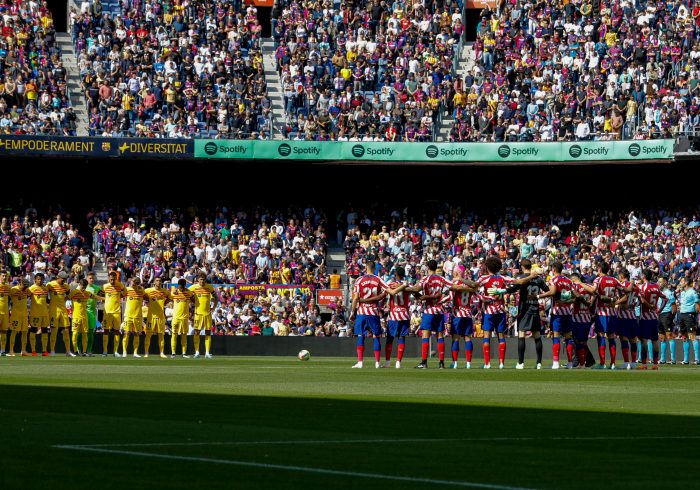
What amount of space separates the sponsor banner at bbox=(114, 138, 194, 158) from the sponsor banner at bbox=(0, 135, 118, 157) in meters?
0.37

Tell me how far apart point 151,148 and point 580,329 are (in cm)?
2646

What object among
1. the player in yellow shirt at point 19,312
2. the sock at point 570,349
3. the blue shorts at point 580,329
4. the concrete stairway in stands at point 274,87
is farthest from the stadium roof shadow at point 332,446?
the concrete stairway in stands at point 274,87

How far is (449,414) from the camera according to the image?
14.4 metres

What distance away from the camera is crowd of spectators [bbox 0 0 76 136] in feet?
169

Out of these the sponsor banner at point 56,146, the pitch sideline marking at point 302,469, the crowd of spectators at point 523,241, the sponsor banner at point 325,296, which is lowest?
the pitch sideline marking at point 302,469

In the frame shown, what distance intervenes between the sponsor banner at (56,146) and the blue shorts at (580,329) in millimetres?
26783

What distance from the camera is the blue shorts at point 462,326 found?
2819 centimetres

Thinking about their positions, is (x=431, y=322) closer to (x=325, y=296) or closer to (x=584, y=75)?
(x=325, y=296)

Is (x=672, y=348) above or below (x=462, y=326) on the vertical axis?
below

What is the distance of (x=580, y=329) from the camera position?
28812 millimetres

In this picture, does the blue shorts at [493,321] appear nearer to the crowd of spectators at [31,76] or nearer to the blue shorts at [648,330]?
the blue shorts at [648,330]

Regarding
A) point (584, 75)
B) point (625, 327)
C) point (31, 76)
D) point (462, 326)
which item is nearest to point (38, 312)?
point (462, 326)

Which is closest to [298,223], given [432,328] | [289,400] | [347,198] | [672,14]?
[347,198]

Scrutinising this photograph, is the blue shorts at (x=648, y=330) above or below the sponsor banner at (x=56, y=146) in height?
below
